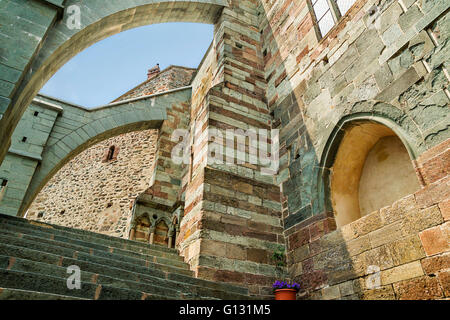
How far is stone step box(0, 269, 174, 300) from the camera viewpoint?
231 cm

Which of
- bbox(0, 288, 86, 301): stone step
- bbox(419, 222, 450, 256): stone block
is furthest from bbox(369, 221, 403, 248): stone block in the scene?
bbox(0, 288, 86, 301): stone step

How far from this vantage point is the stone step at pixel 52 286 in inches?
91.0

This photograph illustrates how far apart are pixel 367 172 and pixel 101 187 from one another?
1012 centimetres

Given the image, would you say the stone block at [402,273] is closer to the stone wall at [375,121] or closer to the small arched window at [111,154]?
the stone wall at [375,121]

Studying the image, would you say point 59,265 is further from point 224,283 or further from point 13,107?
point 13,107

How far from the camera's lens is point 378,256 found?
10.9ft

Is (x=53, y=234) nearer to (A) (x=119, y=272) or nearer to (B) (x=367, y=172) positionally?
(A) (x=119, y=272)

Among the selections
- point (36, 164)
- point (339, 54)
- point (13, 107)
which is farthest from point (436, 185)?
point (36, 164)

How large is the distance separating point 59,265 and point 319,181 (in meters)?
3.43

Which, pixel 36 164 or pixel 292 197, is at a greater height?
pixel 36 164

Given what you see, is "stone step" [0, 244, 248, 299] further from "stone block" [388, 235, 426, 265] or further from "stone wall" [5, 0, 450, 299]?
"stone block" [388, 235, 426, 265]

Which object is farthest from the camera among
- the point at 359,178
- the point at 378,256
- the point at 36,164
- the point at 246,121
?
the point at 36,164

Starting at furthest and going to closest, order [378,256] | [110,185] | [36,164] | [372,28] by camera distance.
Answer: [110,185], [36,164], [372,28], [378,256]

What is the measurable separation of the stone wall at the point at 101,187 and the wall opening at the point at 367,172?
25.9 feet
